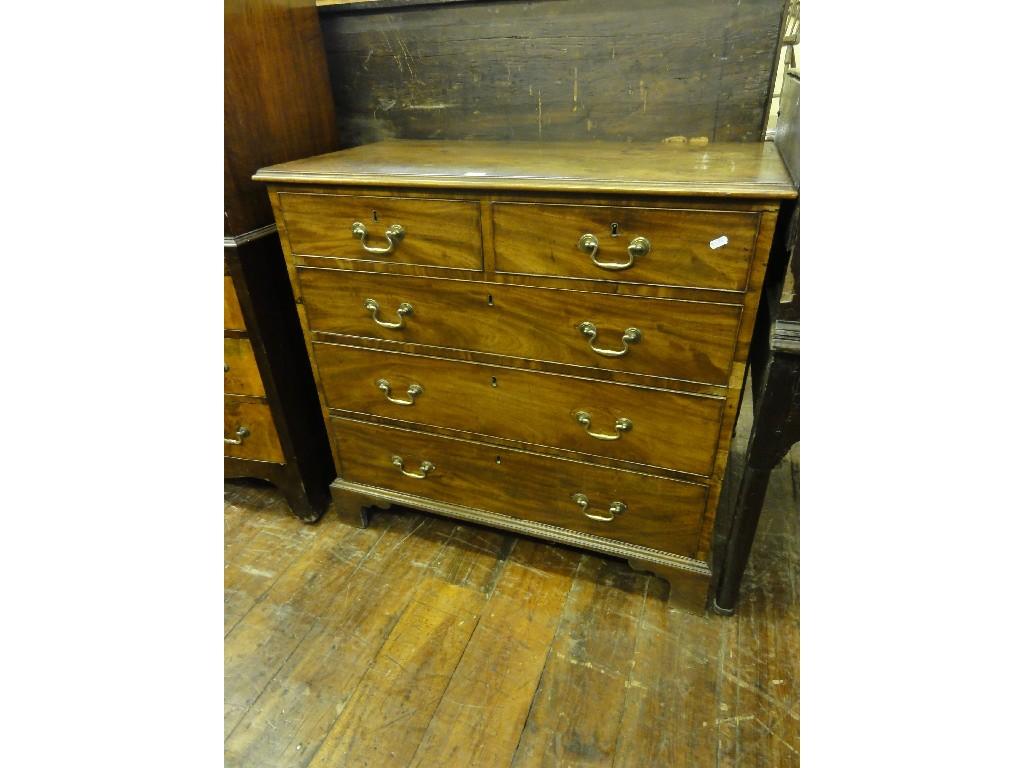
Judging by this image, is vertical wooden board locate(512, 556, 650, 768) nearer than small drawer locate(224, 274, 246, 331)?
Yes

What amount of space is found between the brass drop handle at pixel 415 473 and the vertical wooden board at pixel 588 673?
473 millimetres

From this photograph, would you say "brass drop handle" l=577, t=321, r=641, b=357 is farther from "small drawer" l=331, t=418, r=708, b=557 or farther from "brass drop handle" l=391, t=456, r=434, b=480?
"brass drop handle" l=391, t=456, r=434, b=480

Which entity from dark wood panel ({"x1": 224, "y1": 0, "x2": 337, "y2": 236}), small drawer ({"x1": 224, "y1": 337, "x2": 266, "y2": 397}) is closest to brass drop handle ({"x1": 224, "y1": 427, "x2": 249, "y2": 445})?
small drawer ({"x1": 224, "y1": 337, "x2": 266, "y2": 397})

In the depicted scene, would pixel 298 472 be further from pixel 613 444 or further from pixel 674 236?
pixel 674 236

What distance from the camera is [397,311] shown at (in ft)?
3.97

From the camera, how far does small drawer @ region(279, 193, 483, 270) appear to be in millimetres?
1063

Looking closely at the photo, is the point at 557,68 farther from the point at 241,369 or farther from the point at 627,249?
the point at 241,369

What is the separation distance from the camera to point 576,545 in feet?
4.43

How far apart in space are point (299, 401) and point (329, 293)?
391 millimetres

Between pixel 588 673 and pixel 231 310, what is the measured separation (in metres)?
1.16

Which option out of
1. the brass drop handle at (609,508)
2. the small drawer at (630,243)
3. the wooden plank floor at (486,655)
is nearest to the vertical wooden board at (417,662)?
the wooden plank floor at (486,655)

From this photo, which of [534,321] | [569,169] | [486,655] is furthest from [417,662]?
[569,169]

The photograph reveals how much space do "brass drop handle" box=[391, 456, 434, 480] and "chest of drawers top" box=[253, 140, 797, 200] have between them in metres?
0.69

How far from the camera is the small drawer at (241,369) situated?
137 cm
